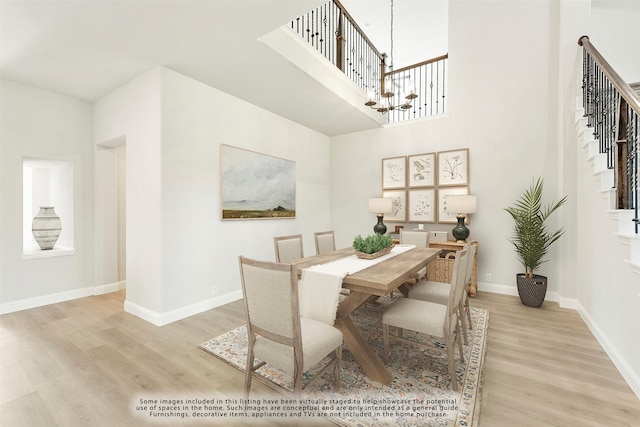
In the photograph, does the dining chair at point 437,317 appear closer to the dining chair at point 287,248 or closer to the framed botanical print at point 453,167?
the dining chair at point 287,248

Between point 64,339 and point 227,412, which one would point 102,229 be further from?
point 227,412

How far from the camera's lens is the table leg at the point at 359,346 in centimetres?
197

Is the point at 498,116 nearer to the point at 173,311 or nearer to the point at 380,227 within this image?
the point at 380,227

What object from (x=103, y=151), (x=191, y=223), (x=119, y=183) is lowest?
(x=191, y=223)

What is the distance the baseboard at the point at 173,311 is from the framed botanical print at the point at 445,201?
347 cm

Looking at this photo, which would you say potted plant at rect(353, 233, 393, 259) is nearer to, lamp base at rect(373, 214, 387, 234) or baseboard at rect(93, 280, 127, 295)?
lamp base at rect(373, 214, 387, 234)

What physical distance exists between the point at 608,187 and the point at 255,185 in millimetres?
3914

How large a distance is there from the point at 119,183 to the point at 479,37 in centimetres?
606

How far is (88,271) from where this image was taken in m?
4.05

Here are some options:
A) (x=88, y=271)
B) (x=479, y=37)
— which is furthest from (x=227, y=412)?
(x=479, y=37)

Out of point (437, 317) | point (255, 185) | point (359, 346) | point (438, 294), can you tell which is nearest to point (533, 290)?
point (438, 294)

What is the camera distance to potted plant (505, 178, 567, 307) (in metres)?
3.43

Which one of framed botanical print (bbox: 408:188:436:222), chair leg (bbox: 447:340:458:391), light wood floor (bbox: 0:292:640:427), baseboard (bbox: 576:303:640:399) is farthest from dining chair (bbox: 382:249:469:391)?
framed botanical print (bbox: 408:188:436:222)

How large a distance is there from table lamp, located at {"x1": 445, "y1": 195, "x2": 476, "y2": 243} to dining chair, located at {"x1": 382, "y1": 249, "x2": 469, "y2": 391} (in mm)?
2069
